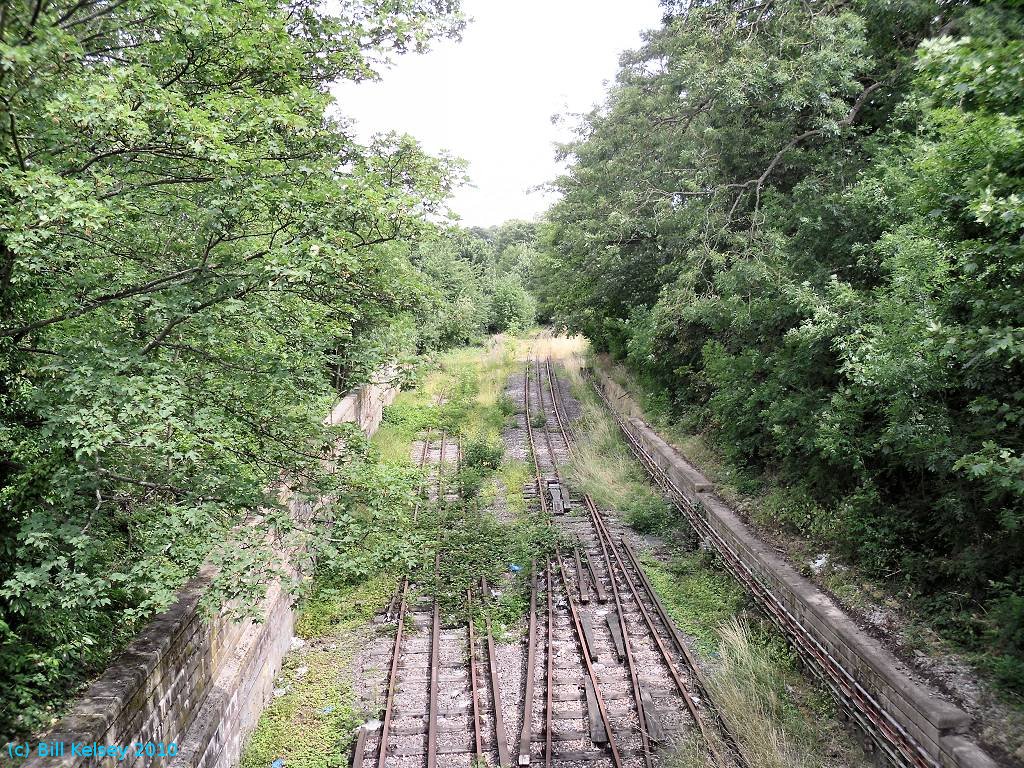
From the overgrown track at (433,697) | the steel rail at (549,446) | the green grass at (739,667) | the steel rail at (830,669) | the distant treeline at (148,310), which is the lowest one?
the overgrown track at (433,697)

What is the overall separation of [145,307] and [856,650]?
774 cm

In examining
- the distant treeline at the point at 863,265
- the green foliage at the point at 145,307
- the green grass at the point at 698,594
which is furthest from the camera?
the green grass at the point at 698,594

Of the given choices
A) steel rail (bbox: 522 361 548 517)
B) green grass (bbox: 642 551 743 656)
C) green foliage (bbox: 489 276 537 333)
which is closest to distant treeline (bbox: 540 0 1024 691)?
green grass (bbox: 642 551 743 656)

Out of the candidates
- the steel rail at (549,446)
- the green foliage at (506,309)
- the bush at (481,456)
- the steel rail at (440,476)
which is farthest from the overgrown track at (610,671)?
the green foliage at (506,309)

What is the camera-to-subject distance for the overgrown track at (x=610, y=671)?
705 cm

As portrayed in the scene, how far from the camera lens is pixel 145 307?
4926 millimetres

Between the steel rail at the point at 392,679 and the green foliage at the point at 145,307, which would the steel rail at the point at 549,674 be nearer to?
the steel rail at the point at 392,679

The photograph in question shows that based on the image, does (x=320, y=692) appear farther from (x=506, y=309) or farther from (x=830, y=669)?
(x=506, y=309)

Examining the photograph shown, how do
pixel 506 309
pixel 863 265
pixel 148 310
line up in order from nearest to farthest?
pixel 148 310 < pixel 863 265 < pixel 506 309

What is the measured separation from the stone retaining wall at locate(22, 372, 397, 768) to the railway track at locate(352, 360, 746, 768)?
4.87 feet

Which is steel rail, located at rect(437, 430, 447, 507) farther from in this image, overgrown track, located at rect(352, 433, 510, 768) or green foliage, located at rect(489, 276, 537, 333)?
green foliage, located at rect(489, 276, 537, 333)

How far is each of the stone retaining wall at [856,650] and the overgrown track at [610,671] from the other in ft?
5.21

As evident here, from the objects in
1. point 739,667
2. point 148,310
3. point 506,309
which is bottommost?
point 739,667

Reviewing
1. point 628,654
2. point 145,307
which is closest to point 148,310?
point 145,307
